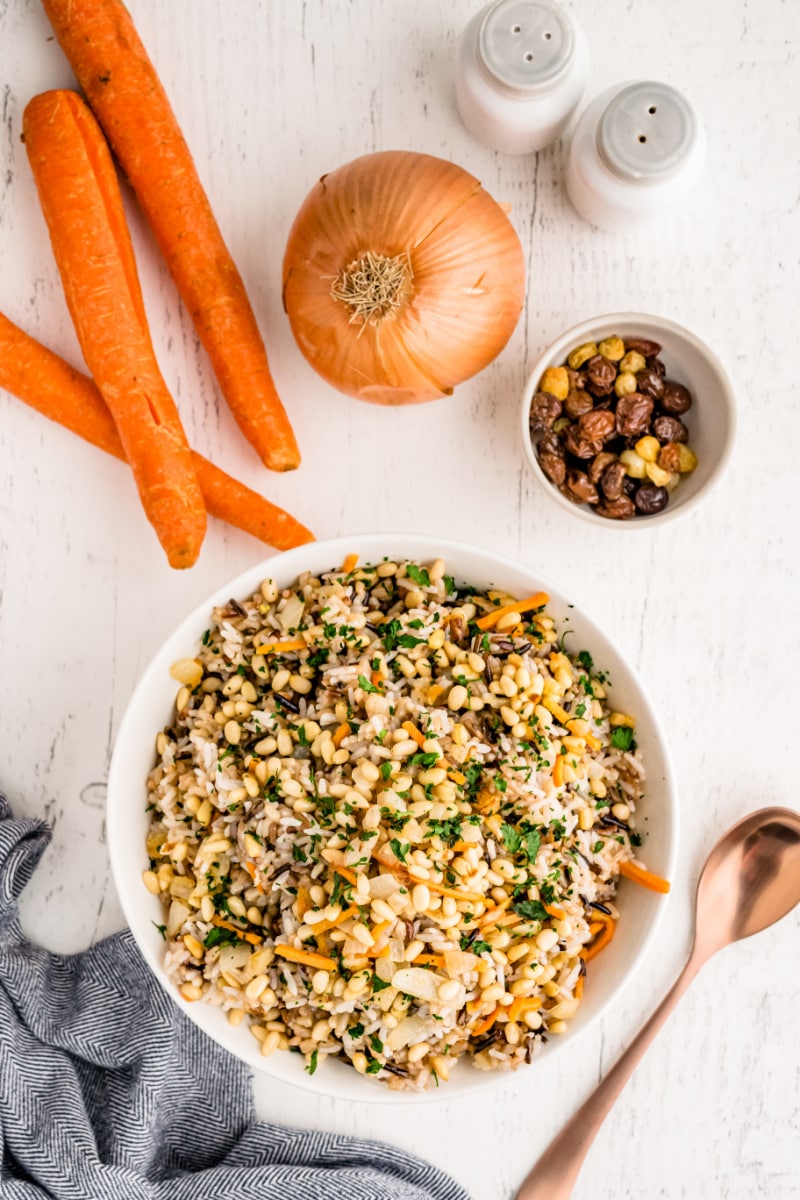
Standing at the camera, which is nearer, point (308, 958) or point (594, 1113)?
point (308, 958)

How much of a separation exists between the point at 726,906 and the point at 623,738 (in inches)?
22.6

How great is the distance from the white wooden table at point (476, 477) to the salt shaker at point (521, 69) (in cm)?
12

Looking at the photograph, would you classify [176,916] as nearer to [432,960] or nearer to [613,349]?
[432,960]

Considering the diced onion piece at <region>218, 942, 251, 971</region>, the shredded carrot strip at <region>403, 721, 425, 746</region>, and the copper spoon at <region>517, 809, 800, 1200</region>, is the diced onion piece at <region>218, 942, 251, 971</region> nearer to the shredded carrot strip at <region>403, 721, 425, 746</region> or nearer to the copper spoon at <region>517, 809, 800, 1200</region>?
the shredded carrot strip at <region>403, 721, 425, 746</region>

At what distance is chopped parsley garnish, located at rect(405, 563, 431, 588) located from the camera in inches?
76.8

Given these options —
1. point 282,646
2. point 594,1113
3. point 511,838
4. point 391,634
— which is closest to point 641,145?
point 391,634

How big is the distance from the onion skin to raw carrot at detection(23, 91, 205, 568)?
34 centimetres

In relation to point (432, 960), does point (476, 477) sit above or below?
above

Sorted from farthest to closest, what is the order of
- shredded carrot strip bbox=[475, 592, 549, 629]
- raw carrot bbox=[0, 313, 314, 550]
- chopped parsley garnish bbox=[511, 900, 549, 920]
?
1. raw carrot bbox=[0, 313, 314, 550]
2. shredded carrot strip bbox=[475, 592, 549, 629]
3. chopped parsley garnish bbox=[511, 900, 549, 920]

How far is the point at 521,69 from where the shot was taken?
1938 mm

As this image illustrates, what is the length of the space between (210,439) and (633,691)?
3.51ft

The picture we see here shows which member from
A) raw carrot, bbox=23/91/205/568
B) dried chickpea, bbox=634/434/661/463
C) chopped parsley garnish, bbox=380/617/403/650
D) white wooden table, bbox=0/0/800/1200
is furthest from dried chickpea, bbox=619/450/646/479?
raw carrot, bbox=23/91/205/568

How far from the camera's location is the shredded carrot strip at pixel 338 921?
172cm

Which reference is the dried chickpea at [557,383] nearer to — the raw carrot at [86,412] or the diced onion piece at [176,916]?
the raw carrot at [86,412]
